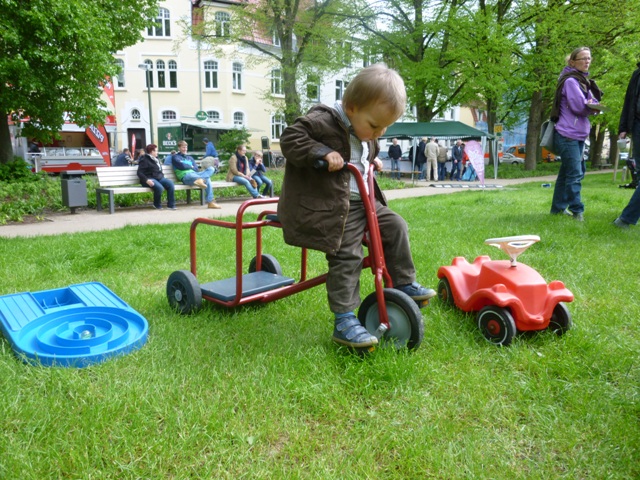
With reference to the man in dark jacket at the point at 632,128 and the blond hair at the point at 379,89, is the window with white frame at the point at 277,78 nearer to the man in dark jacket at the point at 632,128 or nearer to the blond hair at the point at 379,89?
the man in dark jacket at the point at 632,128

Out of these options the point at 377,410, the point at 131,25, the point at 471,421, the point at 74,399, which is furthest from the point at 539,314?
the point at 131,25

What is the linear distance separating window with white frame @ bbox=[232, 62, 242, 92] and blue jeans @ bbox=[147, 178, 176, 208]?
27800 millimetres

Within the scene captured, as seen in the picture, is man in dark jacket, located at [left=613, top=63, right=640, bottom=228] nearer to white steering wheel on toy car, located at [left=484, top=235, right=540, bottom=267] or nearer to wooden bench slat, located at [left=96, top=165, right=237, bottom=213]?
white steering wheel on toy car, located at [left=484, top=235, right=540, bottom=267]

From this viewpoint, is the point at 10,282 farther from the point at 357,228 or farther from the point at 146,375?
the point at 357,228

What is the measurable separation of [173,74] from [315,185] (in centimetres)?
3616

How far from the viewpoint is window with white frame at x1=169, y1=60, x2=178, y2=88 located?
116 ft

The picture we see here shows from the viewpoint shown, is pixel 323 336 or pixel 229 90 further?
pixel 229 90

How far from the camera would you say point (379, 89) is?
99.3 inches

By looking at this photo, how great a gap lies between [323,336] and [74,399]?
4.45 ft

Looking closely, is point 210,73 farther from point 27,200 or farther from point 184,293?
point 184,293

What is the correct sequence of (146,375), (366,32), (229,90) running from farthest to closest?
(229,90) < (366,32) < (146,375)

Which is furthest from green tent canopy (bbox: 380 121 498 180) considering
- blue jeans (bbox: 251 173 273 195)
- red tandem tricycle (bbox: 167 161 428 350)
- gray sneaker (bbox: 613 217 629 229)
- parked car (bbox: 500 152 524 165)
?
parked car (bbox: 500 152 524 165)

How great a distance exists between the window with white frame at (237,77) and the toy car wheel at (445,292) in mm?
35684

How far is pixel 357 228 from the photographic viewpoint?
9.25 feet
